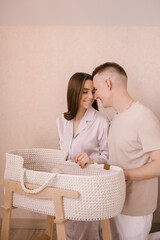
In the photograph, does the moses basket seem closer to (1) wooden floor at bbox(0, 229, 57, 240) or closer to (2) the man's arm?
(2) the man's arm

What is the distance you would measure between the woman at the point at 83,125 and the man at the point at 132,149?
0.69 ft

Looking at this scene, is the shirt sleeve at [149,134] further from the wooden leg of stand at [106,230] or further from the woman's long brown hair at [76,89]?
the woman's long brown hair at [76,89]

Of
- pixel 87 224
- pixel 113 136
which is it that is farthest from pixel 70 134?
pixel 87 224

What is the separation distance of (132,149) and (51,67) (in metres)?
1.08

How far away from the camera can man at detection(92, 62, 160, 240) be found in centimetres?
124

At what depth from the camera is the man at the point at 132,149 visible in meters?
1.24

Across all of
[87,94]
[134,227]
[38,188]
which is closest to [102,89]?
[87,94]

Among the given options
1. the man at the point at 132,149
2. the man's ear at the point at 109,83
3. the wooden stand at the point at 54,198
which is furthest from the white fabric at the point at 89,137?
the wooden stand at the point at 54,198

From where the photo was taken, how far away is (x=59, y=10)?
2.07 meters

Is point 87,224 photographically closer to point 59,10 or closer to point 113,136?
point 113,136

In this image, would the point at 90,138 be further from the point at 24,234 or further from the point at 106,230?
the point at 24,234

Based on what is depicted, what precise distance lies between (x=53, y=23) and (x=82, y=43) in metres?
0.28

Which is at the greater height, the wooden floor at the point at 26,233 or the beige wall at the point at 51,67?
the beige wall at the point at 51,67

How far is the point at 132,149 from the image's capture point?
4.35ft
